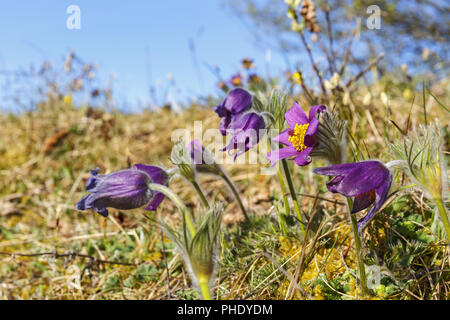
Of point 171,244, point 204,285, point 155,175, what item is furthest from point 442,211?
point 171,244

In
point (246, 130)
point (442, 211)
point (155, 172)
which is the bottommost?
point (442, 211)

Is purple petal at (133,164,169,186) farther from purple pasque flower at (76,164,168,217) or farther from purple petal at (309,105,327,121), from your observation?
purple petal at (309,105,327,121)

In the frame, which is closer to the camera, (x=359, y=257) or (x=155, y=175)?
(x=359, y=257)

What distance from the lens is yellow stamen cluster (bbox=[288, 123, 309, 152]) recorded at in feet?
3.69

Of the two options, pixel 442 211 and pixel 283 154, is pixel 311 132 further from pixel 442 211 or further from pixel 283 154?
pixel 442 211

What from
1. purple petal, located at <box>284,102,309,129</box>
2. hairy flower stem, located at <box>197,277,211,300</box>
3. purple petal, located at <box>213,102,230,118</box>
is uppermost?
purple petal, located at <box>213,102,230,118</box>

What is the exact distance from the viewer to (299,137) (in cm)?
114

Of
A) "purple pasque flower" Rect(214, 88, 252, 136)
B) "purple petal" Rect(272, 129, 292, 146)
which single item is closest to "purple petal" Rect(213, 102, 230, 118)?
"purple pasque flower" Rect(214, 88, 252, 136)

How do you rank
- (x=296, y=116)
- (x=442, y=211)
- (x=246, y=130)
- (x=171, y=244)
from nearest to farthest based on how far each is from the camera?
(x=442, y=211)
(x=296, y=116)
(x=246, y=130)
(x=171, y=244)

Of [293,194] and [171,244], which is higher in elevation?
[293,194]

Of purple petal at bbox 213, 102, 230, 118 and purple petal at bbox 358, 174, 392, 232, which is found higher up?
purple petal at bbox 213, 102, 230, 118

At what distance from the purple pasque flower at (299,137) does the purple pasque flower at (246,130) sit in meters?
0.10

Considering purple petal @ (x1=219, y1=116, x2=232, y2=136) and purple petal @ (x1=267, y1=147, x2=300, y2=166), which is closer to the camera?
purple petal @ (x1=267, y1=147, x2=300, y2=166)

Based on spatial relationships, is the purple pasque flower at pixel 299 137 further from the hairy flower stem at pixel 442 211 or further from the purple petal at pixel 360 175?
the hairy flower stem at pixel 442 211
